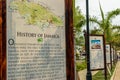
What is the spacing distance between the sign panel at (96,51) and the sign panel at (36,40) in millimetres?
8362

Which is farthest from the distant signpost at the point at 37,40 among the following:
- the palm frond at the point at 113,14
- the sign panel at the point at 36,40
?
the palm frond at the point at 113,14

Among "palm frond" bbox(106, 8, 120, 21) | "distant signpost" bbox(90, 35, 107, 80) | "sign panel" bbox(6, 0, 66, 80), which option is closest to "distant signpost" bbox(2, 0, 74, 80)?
"sign panel" bbox(6, 0, 66, 80)

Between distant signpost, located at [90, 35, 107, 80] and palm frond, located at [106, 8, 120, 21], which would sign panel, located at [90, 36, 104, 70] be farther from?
palm frond, located at [106, 8, 120, 21]

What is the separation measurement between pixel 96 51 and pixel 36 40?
29.7 feet

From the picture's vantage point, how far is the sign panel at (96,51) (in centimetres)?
1250

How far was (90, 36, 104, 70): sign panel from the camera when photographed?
41.0 ft

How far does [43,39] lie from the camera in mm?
3889

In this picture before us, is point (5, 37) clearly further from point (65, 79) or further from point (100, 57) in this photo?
point (100, 57)

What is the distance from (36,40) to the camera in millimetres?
3809

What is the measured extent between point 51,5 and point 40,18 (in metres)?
0.25

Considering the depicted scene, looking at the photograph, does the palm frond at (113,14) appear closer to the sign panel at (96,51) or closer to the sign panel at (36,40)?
the sign panel at (96,51)

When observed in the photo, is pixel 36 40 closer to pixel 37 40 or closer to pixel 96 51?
pixel 37 40

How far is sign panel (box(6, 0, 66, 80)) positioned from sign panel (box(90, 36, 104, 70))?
27.4ft

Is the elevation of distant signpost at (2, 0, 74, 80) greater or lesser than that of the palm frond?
lesser
